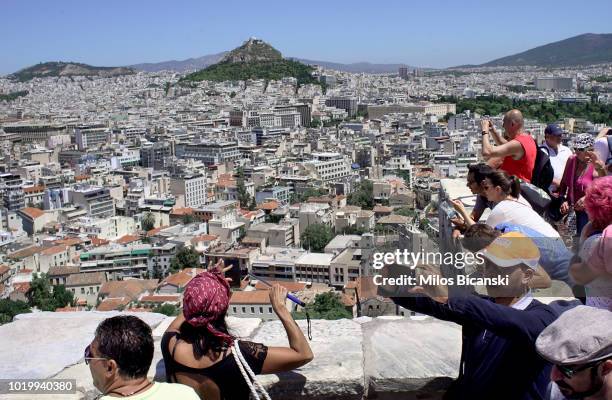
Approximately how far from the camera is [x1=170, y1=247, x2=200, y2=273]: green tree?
13750mm

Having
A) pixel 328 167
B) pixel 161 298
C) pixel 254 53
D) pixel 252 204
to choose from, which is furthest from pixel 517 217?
pixel 254 53

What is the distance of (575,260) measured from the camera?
1.10 meters

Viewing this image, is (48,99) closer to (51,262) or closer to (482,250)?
(51,262)

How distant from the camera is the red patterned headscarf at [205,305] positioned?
3.28 feet

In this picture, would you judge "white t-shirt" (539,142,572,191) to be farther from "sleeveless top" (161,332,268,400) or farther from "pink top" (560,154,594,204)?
"sleeveless top" (161,332,268,400)

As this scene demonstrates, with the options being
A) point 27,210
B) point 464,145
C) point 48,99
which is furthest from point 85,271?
point 48,99

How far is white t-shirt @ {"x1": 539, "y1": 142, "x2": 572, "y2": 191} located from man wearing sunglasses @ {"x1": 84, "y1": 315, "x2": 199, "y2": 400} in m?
1.35

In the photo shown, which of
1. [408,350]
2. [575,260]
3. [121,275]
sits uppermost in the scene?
[575,260]

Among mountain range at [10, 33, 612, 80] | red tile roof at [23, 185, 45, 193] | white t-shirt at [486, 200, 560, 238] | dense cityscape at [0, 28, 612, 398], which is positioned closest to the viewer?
white t-shirt at [486, 200, 560, 238]

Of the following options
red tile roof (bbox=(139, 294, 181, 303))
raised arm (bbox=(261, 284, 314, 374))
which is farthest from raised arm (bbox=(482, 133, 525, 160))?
red tile roof (bbox=(139, 294, 181, 303))

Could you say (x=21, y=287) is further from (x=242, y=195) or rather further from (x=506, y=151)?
(x=506, y=151)

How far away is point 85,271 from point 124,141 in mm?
22813

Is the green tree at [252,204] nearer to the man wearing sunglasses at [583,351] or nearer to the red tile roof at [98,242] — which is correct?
the red tile roof at [98,242]

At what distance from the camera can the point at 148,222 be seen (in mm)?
18078
